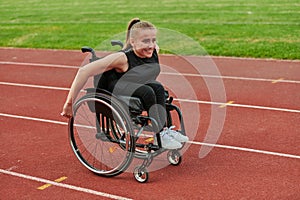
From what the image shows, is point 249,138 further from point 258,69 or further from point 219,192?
point 258,69

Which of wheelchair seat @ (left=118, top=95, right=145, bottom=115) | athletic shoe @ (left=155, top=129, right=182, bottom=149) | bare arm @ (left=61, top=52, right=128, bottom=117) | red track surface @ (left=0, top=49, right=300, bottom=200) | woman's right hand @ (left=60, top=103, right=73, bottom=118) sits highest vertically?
bare arm @ (left=61, top=52, right=128, bottom=117)

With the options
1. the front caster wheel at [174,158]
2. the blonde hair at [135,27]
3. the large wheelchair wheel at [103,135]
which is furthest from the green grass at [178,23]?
the blonde hair at [135,27]

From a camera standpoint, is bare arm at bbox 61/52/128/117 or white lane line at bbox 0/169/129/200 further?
bare arm at bbox 61/52/128/117

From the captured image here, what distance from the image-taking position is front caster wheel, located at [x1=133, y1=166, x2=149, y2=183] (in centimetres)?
471

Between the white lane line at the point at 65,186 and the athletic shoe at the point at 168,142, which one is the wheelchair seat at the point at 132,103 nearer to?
the athletic shoe at the point at 168,142

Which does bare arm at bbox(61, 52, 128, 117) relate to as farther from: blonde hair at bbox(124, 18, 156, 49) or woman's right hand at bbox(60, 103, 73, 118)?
blonde hair at bbox(124, 18, 156, 49)

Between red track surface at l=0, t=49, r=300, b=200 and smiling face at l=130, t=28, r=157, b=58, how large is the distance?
1094 millimetres

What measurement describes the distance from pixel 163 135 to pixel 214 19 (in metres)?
11.4

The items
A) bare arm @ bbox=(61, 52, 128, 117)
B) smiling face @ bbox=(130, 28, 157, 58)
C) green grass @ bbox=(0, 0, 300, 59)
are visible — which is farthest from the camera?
green grass @ bbox=(0, 0, 300, 59)

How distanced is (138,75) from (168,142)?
64 cm

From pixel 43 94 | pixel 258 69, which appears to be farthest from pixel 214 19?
pixel 43 94

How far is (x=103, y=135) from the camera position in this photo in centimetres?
511

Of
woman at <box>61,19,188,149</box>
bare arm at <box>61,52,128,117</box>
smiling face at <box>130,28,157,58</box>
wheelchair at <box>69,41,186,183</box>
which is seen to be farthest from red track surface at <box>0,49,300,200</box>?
smiling face at <box>130,28,157,58</box>

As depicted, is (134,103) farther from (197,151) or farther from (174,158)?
(197,151)
